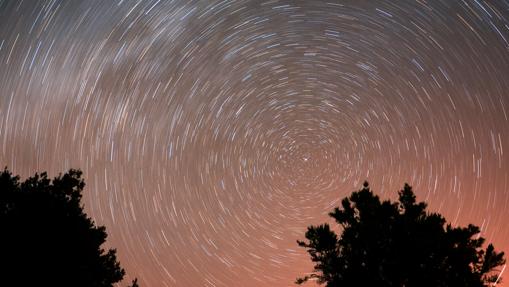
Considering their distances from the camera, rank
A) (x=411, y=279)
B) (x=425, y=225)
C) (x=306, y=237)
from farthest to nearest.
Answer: (x=306, y=237) → (x=425, y=225) → (x=411, y=279)

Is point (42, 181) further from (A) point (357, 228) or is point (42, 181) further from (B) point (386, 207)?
(B) point (386, 207)

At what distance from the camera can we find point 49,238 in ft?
28.9

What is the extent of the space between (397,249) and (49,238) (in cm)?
882

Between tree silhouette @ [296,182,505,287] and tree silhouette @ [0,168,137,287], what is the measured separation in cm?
582

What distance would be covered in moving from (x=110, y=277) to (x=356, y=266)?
702 centimetres

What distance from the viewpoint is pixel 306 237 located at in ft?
29.9

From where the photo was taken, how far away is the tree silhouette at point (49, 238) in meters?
8.33

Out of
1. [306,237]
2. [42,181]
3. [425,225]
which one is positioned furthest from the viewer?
[42,181]

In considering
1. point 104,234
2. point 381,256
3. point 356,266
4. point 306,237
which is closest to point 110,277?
point 104,234

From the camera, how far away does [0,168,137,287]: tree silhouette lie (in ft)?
27.3

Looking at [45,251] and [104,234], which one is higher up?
[104,234]

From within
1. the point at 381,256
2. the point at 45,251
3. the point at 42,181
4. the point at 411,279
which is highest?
the point at 42,181

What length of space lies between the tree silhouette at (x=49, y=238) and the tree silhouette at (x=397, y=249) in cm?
582

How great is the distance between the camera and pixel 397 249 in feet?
26.8
